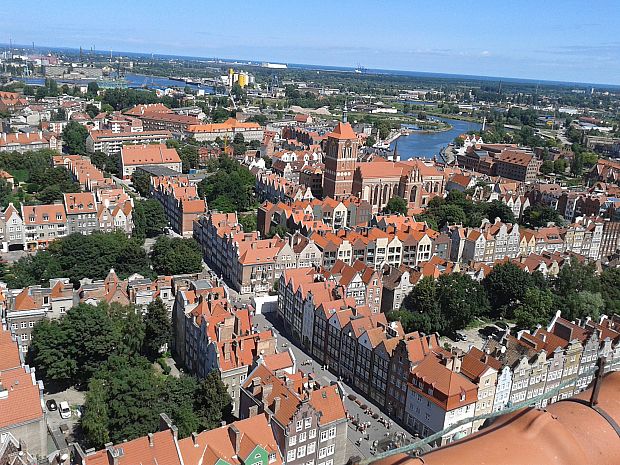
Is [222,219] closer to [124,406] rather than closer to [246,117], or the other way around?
[124,406]

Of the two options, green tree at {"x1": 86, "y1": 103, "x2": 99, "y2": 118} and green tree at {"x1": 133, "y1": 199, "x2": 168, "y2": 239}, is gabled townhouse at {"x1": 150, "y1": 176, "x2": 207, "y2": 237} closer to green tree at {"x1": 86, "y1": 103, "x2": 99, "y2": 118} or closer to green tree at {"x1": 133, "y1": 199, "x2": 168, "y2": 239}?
green tree at {"x1": 133, "y1": 199, "x2": 168, "y2": 239}

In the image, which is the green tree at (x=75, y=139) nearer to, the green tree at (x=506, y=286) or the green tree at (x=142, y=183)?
the green tree at (x=142, y=183)

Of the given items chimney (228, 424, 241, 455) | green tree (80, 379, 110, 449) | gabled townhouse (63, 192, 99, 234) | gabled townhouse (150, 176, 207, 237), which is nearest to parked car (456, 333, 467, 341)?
chimney (228, 424, 241, 455)

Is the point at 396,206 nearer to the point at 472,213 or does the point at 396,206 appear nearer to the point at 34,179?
the point at 472,213

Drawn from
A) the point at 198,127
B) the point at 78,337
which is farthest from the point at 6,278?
the point at 198,127

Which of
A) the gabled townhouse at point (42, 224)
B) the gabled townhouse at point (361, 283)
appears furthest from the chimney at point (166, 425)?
the gabled townhouse at point (42, 224)
